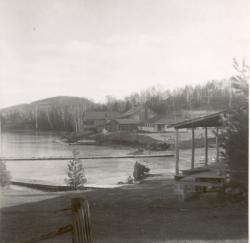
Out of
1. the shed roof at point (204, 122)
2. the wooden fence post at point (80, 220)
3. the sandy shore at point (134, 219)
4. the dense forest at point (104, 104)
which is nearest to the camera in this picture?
the wooden fence post at point (80, 220)

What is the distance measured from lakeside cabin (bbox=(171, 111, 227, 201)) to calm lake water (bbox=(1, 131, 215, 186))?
3.10 ft

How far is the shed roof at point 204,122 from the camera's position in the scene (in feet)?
19.8

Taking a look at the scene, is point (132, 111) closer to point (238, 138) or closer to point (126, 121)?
point (126, 121)

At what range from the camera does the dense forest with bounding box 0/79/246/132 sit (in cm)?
552

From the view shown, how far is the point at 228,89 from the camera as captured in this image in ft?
17.8

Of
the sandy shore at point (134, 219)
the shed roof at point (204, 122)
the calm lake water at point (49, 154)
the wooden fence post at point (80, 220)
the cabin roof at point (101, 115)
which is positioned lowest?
the sandy shore at point (134, 219)

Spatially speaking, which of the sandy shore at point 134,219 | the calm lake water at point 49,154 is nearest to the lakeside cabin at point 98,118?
the calm lake water at point 49,154

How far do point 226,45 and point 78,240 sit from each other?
2.98 m

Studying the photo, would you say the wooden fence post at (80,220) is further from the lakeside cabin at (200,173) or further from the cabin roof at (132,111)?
the lakeside cabin at (200,173)

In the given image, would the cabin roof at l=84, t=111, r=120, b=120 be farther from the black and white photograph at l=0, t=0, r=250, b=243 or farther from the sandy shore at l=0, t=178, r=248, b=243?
the sandy shore at l=0, t=178, r=248, b=243

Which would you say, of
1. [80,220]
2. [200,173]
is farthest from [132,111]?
[80,220]

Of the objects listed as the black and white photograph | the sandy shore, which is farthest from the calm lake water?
the sandy shore

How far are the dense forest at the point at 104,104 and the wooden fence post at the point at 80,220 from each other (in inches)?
77.2

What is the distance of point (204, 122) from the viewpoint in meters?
6.58
